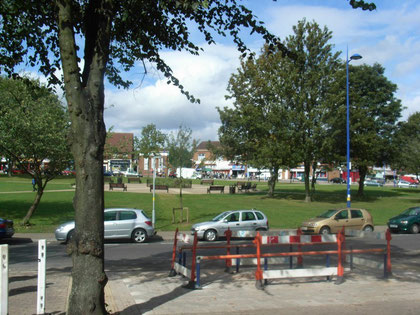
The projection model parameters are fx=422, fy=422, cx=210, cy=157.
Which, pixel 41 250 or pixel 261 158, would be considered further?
pixel 261 158

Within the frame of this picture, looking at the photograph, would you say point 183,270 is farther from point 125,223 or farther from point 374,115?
point 374,115

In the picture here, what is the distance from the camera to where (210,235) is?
18.2m

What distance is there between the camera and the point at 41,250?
19.8 feet

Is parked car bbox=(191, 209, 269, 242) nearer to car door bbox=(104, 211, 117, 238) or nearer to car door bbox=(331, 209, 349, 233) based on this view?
car door bbox=(331, 209, 349, 233)

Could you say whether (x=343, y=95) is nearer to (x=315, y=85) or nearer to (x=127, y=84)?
(x=315, y=85)

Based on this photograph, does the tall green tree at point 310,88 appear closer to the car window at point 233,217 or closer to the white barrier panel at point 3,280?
the car window at point 233,217

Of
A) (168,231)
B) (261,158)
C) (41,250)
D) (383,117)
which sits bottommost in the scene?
(168,231)

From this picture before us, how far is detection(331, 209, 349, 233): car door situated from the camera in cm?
1980

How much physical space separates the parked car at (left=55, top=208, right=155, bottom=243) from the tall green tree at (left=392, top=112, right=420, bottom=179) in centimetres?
2894

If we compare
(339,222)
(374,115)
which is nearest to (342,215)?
(339,222)

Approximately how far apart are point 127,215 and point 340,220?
32.7 ft

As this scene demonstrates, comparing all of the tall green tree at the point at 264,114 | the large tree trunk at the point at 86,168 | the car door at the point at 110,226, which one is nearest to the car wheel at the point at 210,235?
the car door at the point at 110,226

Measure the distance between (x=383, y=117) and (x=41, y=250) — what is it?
4530cm

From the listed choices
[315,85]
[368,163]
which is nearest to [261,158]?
[315,85]
